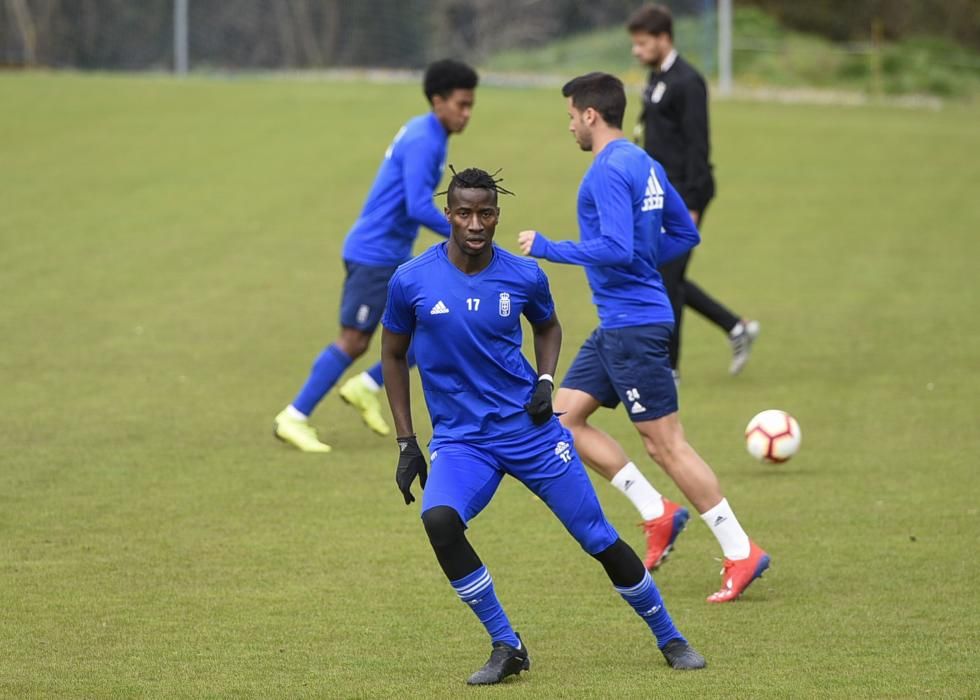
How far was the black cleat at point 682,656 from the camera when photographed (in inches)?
250

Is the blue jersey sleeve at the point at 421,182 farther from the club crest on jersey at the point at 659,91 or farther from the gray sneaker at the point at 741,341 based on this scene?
the gray sneaker at the point at 741,341

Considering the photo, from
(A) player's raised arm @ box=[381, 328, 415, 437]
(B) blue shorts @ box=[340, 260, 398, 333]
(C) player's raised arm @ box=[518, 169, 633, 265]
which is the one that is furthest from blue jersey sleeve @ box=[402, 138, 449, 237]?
(A) player's raised arm @ box=[381, 328, 415, 437]

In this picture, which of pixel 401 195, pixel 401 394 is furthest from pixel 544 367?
pixel 401 195

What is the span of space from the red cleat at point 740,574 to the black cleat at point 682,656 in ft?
3.58

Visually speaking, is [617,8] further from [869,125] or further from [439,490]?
[439,490]

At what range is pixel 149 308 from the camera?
1634 cm

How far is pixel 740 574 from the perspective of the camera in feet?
24.5

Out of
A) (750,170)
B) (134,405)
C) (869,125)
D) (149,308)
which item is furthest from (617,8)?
(134,405)

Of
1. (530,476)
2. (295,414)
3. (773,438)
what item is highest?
(530,476)

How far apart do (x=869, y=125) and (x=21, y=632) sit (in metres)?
25.5

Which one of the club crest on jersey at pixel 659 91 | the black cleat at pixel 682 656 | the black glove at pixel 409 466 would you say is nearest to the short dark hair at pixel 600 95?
the black glove at pixel 409 466

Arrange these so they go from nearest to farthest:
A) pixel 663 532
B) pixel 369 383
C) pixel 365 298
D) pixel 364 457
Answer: pixel 663 532, pixel 364 457, pixel 365 298, pixel 369 383

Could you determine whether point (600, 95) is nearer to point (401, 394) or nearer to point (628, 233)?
point (628, 233)

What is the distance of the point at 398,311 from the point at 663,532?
2.34m
